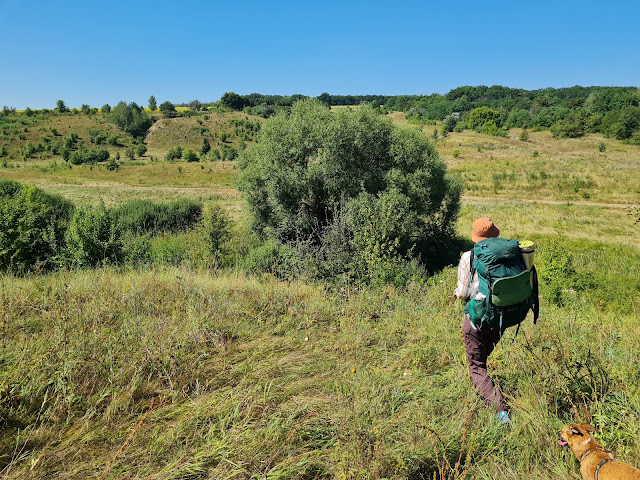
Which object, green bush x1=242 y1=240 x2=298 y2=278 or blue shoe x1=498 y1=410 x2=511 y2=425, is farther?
green bush x1=242 y1=240 x2=298 y2=278

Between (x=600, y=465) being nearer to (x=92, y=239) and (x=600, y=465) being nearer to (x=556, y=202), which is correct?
(x=92, y=239)

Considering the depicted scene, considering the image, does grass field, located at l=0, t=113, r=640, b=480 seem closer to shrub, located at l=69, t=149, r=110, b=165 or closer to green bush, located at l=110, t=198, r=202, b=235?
green bush, located at l=110, t=198, r=202, b=235

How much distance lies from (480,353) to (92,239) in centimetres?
1280

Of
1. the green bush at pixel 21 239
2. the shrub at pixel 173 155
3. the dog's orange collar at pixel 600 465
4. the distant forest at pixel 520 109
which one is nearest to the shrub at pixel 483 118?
the distant forest at pixel 520 109

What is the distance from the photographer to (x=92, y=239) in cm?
1179

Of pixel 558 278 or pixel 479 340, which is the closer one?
pixel 479 340

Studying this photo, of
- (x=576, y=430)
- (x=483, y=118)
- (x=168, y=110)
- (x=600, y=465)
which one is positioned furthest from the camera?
(x=168, y=110)

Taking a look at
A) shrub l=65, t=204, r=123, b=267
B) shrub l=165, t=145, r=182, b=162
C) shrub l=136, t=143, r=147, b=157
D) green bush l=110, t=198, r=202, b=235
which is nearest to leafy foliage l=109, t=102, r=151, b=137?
shrub l=136, t=143, r=147, b=157

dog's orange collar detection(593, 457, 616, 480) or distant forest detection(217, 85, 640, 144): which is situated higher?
distant forest detection(217, 85, 640, 144)

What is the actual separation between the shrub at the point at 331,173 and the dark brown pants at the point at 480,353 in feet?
35.8

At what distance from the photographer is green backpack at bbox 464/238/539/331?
2.68 meters

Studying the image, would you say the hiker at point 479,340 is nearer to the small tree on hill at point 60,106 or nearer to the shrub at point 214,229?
the shrub at point 214,229

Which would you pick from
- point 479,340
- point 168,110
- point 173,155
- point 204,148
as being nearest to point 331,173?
point 479,340

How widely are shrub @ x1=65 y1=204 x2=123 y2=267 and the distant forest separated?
47.6ft
